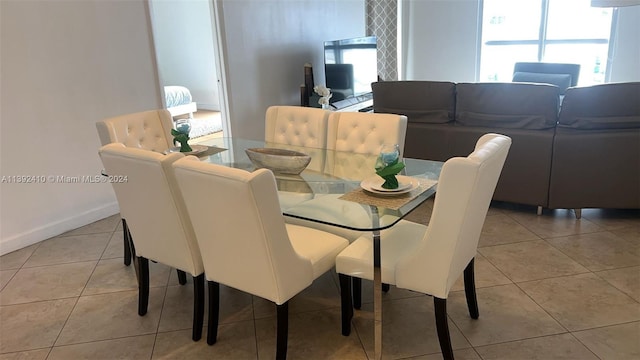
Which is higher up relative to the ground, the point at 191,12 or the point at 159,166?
the point at 191,12

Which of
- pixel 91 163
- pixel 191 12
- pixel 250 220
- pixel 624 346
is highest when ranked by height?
pixel 191 12

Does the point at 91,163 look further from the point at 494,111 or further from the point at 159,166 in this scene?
the point at 494,111

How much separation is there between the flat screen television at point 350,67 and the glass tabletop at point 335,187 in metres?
2.49

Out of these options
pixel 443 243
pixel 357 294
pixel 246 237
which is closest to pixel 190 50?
pixel 357 294

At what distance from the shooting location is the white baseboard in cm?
336

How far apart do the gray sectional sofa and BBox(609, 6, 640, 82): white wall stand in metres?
4.08

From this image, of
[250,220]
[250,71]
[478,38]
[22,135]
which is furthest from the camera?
[478,38]

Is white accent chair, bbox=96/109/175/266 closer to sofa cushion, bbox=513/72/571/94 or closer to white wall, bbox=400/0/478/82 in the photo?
sofa cushion, bbox=513/72/571/94

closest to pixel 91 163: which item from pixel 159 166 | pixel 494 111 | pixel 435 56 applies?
pixel 159 166

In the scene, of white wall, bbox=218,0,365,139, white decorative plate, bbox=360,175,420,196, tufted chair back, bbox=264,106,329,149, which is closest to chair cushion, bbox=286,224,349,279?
white decorative plate, bbox=360,175,420,196

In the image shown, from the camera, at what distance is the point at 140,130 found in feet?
10.2

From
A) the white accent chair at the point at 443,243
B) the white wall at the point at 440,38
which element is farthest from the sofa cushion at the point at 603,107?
the white wall at the point at 440,38

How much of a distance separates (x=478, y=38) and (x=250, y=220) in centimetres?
664

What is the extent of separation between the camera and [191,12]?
8.00 metres
